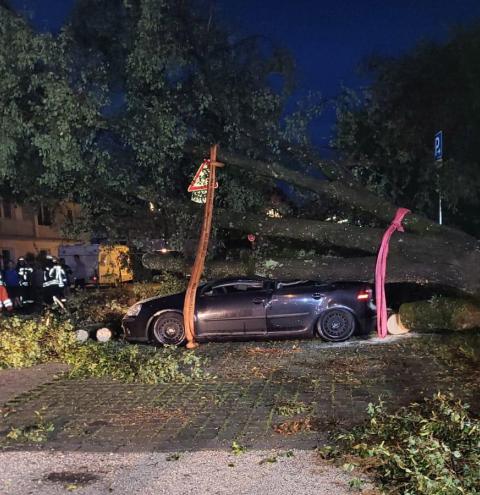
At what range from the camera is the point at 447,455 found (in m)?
4.04

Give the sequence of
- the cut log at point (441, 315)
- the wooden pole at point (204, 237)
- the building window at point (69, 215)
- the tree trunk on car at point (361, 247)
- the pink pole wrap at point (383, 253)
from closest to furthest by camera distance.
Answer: the wooden pole at point (204, 237) < the pink pole wrap at point (383, 253) < the tree trunk on car at point (361, 247) < the cut log at point (441, 315) < the building window at point (69, 215)

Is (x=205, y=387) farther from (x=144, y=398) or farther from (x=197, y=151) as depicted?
(x=197, y=151)

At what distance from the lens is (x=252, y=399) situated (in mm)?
6629

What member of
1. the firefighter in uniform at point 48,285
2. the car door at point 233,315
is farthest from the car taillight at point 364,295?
Result: the firefighter in uniform at point 48,285

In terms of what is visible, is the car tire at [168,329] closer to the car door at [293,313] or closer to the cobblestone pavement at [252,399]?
the cobblestone pavement at [252,399]

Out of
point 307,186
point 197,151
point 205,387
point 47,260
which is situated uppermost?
point 197,151

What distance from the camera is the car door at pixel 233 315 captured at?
1033 cm

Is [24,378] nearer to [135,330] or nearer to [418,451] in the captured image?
[135,330]

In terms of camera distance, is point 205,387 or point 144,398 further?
point 205,387

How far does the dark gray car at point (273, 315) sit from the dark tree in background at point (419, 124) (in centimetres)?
229

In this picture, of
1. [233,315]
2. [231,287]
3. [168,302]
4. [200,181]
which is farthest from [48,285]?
[200,181]

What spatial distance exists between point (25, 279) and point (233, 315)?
9.16 meters

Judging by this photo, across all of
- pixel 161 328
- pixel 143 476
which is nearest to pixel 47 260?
pixel 161 328

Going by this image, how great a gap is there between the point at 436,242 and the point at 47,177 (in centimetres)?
572
